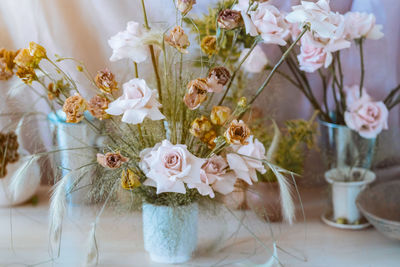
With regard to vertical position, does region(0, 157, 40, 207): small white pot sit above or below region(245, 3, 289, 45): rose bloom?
below

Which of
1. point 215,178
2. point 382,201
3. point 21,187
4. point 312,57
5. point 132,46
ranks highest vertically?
point 132,46

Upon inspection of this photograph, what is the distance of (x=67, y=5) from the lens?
41.9 inches

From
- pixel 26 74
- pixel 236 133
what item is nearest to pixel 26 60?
pixel 26 74

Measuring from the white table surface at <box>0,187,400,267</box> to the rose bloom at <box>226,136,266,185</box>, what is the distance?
0.40 ft

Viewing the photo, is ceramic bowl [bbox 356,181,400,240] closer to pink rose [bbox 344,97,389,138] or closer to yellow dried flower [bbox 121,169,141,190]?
pink rose [bbox 344,97,389,138]

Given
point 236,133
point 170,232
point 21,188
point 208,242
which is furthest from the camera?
point 21,188

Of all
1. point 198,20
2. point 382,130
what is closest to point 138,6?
point 198,20

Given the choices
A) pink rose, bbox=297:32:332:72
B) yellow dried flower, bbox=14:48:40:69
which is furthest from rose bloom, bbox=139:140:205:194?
pink rose, bbox=297:32:332:72

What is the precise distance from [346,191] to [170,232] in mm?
399

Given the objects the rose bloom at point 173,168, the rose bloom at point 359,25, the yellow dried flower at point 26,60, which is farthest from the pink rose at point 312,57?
the yellow dried flower at point 26,60

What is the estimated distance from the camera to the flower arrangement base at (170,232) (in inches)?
34.5

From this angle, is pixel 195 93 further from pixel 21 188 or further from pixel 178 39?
pixel 21 188

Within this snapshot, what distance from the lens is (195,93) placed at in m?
0.79

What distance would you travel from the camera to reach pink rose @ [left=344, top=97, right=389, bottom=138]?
1062mm
